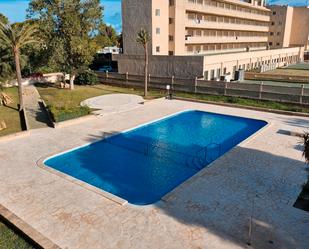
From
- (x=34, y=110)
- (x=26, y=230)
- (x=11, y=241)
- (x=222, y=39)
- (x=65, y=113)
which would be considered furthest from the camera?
(x=222, y=39)

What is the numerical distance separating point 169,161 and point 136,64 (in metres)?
25.8

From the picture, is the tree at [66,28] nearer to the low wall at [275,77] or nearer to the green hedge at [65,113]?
the green hedge at [65,113]

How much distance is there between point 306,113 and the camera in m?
24.6

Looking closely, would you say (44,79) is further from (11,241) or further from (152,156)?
(11,241)

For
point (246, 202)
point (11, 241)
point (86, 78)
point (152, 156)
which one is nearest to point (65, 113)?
point (152, 156)

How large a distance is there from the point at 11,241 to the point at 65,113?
14278 mm

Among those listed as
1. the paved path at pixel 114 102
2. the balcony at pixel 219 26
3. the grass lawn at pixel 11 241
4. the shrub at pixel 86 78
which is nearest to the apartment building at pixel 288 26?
the balcony at pixel 219 26

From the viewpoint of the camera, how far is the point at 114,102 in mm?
29766

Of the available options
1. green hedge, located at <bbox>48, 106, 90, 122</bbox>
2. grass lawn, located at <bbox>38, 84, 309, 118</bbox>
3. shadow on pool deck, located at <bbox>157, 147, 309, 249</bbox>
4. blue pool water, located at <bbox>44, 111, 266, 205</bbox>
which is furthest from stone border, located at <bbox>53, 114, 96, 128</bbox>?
shadow on pool deck, located at <bbox>157, 147, 309, 249</bbox>

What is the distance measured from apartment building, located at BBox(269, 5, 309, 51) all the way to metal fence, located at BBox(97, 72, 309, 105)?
5962 centimetres

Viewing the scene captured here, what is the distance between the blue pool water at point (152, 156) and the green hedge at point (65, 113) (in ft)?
16.4

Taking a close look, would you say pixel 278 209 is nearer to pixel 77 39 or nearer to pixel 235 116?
pixel 235 116

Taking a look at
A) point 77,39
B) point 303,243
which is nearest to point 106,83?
point 77,39

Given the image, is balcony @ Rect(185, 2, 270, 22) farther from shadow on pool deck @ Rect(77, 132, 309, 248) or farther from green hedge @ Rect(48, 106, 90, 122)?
shadow on pool deck @ Rect(77, 132, 309, 248)
